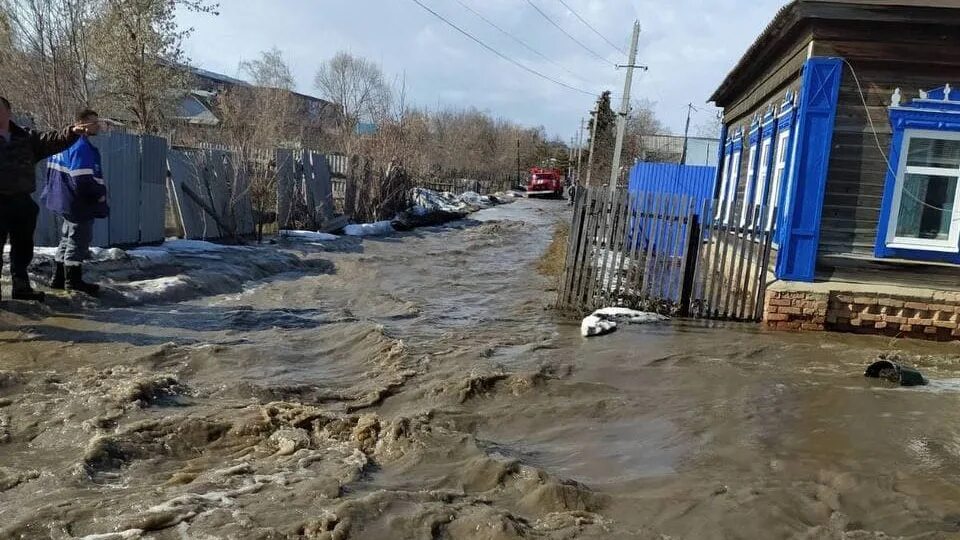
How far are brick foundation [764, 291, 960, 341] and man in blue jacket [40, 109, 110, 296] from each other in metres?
7.48

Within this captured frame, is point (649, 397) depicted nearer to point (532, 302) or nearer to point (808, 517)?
point (808, 517)

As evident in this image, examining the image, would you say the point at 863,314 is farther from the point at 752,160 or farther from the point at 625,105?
the point at 625,105

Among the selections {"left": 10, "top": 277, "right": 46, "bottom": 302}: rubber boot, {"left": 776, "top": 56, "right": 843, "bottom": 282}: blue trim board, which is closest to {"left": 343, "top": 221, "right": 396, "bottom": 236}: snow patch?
{"left": 10, "top": 277, "right": 46, "bottom": 302}: rubber boot

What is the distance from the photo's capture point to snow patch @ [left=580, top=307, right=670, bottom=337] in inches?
293

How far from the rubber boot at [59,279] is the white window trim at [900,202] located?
9242 millimetres

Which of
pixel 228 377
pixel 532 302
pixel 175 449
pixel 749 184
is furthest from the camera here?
pixel 749 184

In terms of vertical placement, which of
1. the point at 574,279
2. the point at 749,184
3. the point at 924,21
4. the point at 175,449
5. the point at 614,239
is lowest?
the point at 175,449

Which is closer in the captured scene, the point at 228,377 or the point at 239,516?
the point at 239,516

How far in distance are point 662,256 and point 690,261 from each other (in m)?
0.35

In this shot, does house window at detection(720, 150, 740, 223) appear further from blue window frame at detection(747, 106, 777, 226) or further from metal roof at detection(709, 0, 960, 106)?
metal roof at detection(709, 0, 960, 106)

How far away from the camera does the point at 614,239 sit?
8.04m

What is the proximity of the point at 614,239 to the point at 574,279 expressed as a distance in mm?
706

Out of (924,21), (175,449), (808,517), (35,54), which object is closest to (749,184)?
(924,21)

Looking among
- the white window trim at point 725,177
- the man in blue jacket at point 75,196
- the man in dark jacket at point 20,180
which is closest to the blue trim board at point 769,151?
the white window trim at point 725,177
